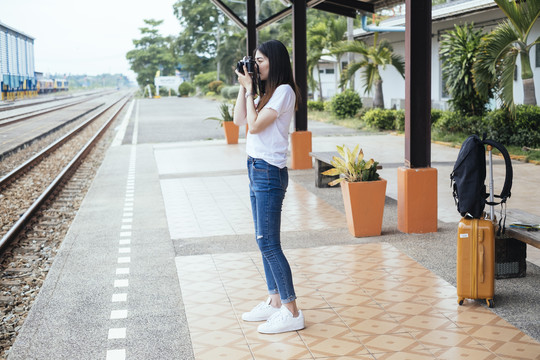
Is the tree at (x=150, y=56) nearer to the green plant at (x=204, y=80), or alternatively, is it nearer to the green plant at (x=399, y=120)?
the green plant at (x=204, y=80)

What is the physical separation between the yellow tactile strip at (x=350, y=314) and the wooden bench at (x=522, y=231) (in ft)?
1.84

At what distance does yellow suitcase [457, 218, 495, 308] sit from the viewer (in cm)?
462

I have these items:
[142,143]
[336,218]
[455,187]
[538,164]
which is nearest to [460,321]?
[455,187]

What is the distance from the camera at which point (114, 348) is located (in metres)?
4.25

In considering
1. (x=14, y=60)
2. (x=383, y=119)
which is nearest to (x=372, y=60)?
(x=383, y=119)

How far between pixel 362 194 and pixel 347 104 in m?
18.5

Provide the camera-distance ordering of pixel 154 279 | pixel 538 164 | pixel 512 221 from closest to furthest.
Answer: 1. pixel 512 221
2. pixel 154 279
3. pixel 538 164

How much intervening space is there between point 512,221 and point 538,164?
782 centimetres

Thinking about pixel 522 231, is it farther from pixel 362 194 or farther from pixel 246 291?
pixel 362 194

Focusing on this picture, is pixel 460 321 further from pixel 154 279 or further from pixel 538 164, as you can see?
pixel 538 164

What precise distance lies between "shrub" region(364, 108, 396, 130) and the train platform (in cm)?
1146

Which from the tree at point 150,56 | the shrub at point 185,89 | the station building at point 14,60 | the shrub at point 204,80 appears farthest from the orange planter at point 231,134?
the tree at point 150,56

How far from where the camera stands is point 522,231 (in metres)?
4.86

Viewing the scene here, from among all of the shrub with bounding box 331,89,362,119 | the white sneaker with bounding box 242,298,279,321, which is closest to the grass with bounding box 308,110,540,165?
the shrub with bounding box 331,89,362,119
